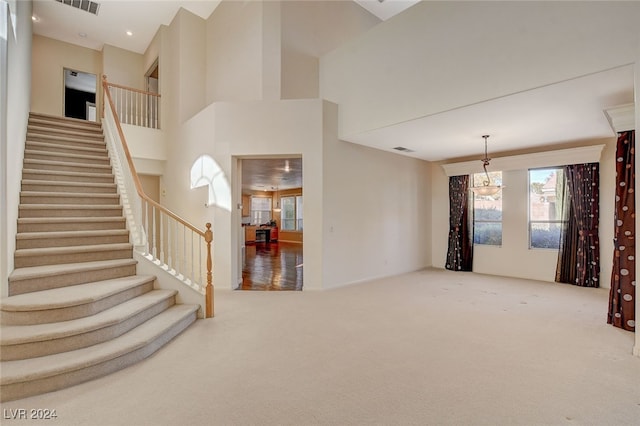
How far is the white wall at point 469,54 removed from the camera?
2.95m

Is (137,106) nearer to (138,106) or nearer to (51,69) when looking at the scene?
(138,106)

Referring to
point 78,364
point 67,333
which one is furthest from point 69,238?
point 78,364

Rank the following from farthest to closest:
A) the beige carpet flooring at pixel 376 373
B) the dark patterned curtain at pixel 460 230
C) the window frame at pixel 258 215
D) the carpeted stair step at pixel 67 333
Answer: the window frame at pixel 258 215, the dark patterned curtain at pixel 460 230, the carpeted stair step at pixel 67 333, the beige carpet flooring at pixel 376 373

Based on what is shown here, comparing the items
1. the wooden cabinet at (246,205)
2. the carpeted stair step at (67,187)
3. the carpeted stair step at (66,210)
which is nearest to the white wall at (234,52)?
the carpeted stair step at (67,187)

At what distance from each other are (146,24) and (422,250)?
840cm

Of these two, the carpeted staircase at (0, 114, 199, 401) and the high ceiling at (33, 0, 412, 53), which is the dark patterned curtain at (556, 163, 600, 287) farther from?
the carpeted staircase at (0, 114, 199, 401)

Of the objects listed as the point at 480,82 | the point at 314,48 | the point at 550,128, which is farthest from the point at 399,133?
the point at 314,48

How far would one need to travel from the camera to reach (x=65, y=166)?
4.77 m

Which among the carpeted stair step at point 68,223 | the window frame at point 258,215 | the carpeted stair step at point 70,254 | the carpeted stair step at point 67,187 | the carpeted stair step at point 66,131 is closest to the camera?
the carpeted stair step at point 70,254

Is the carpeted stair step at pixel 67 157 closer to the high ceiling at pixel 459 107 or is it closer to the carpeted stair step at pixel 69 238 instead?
the carpeted stair step at pixel 69 238

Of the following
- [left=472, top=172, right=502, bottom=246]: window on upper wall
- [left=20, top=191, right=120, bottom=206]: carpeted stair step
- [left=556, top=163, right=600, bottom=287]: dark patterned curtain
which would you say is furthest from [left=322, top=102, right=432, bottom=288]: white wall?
[left=20, top=191, right=120, bottom=206]: carpeted stair step

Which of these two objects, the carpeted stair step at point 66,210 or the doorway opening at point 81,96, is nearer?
the carpeted stair step at point 66,210

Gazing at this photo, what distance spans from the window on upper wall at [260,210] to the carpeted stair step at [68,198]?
9940mm

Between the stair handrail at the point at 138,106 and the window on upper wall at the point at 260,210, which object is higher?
the stair handrail at the point at 138,106
